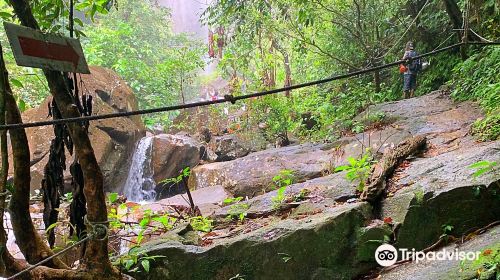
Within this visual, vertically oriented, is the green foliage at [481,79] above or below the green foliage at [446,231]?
above

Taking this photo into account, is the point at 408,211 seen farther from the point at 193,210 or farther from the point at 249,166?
the point at 249,166

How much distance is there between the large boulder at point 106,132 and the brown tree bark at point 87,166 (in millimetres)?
8204

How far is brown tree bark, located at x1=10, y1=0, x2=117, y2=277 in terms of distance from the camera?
2223mm

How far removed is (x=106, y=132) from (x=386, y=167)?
8.93 m

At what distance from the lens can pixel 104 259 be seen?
229 centimetres

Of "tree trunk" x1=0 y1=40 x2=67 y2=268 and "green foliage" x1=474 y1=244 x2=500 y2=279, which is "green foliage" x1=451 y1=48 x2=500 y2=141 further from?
"tree trunk" x1=0 y1=40 x2=67 y2=268

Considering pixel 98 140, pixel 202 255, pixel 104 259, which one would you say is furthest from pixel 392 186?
pixel 98 140

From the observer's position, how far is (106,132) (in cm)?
1083

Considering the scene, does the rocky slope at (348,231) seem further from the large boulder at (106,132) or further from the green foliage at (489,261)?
the large boulder at (106,132)

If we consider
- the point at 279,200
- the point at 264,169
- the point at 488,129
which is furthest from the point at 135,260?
the point at 264,169

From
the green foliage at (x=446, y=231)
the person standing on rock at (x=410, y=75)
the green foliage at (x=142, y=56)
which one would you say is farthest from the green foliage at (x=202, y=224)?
the green foliage at (x=142, y=56)

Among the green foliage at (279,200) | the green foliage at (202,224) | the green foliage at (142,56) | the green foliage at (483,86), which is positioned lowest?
the green foliage at (202,224)

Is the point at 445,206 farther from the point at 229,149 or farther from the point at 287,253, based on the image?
the point at 229,149

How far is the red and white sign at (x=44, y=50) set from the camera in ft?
5.86
